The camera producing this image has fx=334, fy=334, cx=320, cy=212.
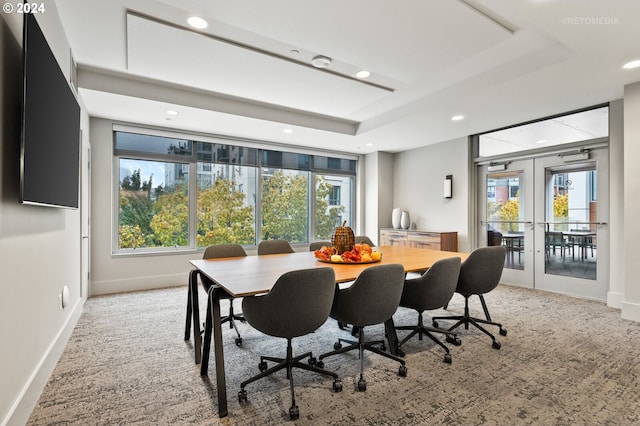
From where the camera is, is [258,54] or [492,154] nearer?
[258,54]

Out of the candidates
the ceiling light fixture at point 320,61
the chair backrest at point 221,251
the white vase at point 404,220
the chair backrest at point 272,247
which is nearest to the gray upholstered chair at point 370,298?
the chair backrest at point 221,251

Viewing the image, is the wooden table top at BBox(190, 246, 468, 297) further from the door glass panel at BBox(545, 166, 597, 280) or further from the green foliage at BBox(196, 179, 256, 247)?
the green foliage at BBox(196, 179, 256, 247)

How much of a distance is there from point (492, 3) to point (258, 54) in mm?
2004

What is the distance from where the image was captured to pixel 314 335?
10.3 feet

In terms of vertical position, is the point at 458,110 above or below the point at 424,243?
above

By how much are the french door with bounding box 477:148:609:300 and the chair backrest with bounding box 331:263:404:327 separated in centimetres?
360

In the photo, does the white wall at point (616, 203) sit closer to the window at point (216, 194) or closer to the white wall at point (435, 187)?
the white wall at point (435, 187)

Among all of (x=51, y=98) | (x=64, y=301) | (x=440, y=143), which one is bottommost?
(x=64, y=301)

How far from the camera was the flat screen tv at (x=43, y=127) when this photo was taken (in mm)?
1648

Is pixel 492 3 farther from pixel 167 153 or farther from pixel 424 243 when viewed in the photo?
pixel 167 153

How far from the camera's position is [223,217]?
586 cm

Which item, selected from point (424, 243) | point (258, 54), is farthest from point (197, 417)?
point (424, 243)

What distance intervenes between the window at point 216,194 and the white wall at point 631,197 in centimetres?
464

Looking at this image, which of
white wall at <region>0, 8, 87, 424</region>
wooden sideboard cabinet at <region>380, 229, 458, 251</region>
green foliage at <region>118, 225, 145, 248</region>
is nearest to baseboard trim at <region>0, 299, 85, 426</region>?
white wall at <region>0, 8, 87, 424</region>
